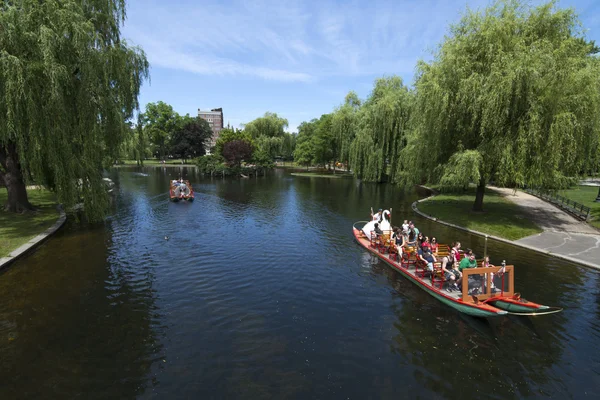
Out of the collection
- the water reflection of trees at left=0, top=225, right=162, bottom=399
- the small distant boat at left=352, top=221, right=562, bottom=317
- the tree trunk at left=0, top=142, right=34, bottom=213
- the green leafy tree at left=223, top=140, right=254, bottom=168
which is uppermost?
the green leafy tree at left=223, top=140, right=254, bottom=168

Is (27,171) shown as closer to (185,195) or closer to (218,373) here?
(185,195)

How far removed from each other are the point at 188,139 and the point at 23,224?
87.3 meters

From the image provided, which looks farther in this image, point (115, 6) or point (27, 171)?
point (115, 6)

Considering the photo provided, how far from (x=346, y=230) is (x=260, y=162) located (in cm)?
5554

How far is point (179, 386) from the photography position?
805 cm

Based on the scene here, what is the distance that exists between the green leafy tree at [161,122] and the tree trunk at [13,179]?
79666mm

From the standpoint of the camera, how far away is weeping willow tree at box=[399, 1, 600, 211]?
19.5m

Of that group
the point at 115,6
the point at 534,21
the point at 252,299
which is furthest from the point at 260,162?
the point at 252,299

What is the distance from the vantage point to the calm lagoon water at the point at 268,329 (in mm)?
8203

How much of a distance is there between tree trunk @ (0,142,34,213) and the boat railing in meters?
25.6

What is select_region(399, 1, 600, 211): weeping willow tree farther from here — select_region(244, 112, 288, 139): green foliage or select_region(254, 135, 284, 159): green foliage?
select_region(244, 112, 288, 139): green foliage

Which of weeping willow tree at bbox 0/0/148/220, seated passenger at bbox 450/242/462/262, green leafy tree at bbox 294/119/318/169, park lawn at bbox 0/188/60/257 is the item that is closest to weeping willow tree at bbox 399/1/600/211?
seated passenger at bbox 450/242/462/262

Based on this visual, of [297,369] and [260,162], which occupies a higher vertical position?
[260,162]

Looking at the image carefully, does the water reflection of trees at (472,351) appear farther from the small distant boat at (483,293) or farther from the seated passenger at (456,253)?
the seated passenger at (456,253)
